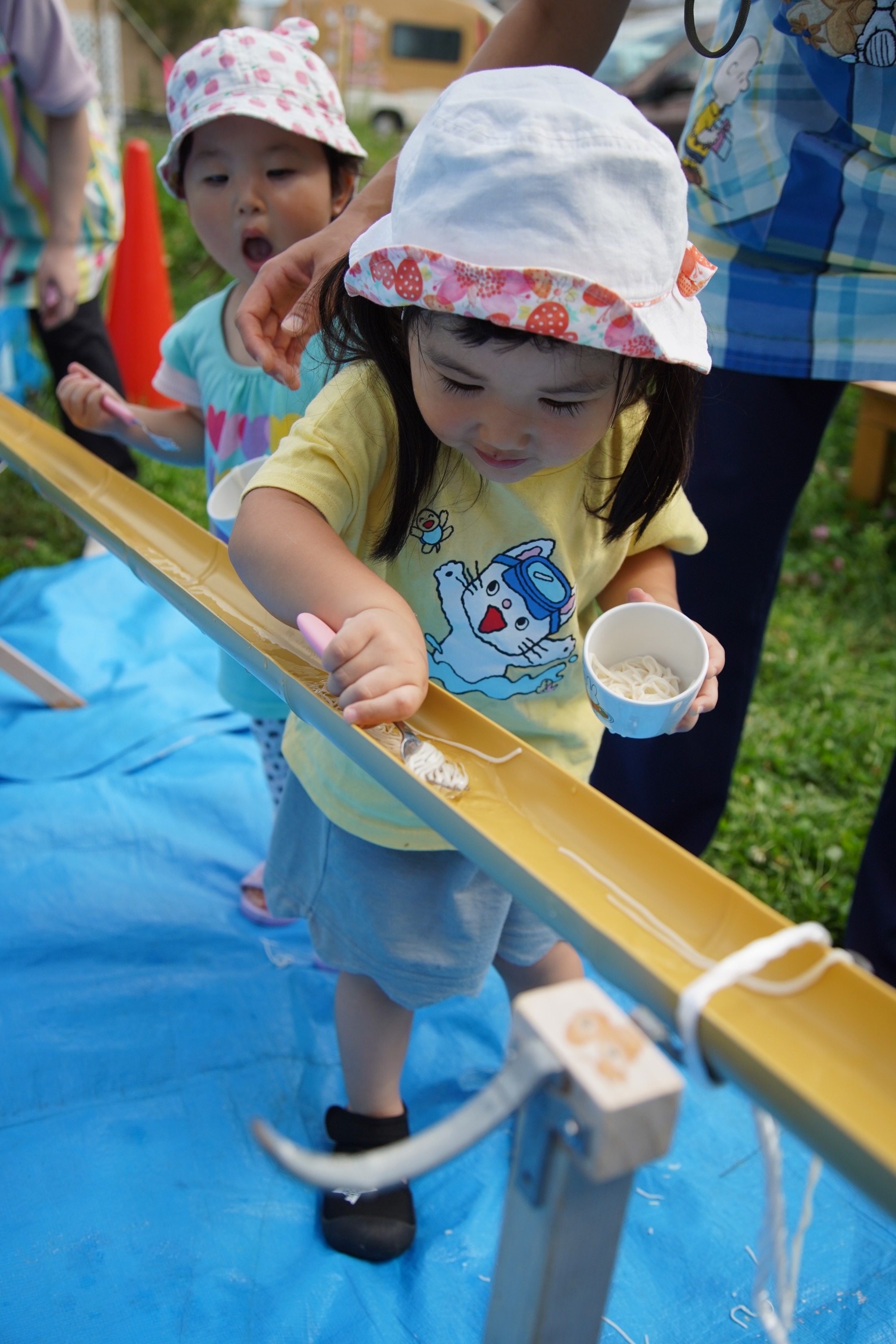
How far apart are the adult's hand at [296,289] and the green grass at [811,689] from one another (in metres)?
1.00

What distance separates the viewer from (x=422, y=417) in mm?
1147

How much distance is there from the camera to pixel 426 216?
0.97 metres

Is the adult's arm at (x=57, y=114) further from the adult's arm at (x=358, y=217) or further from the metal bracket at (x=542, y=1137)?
the metal bracket at (x=542, y=1137)

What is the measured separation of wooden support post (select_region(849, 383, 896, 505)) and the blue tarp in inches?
123

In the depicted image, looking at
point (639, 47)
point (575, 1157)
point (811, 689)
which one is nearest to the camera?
point (575, 1157)

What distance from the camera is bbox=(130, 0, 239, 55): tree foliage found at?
14594 mm

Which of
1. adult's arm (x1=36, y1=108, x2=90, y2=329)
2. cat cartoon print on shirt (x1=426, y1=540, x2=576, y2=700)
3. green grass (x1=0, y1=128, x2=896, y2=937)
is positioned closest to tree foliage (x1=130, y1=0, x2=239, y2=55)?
green grass (x1=0, y1=128, x2=896, y2=937)

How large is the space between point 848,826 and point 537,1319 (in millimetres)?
2113

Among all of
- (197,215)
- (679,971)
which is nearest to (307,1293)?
(679,971)

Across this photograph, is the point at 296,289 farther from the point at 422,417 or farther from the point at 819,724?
the point at 819,724

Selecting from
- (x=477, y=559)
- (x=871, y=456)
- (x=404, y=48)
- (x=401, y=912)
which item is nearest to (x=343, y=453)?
(x=477, y=559)

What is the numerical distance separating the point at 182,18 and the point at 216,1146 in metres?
16.8

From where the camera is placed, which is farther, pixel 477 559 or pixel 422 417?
pixel 477 559

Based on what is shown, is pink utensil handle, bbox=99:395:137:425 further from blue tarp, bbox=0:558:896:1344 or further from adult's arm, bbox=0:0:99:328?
adult's arm, bbox=0:0:99:328
